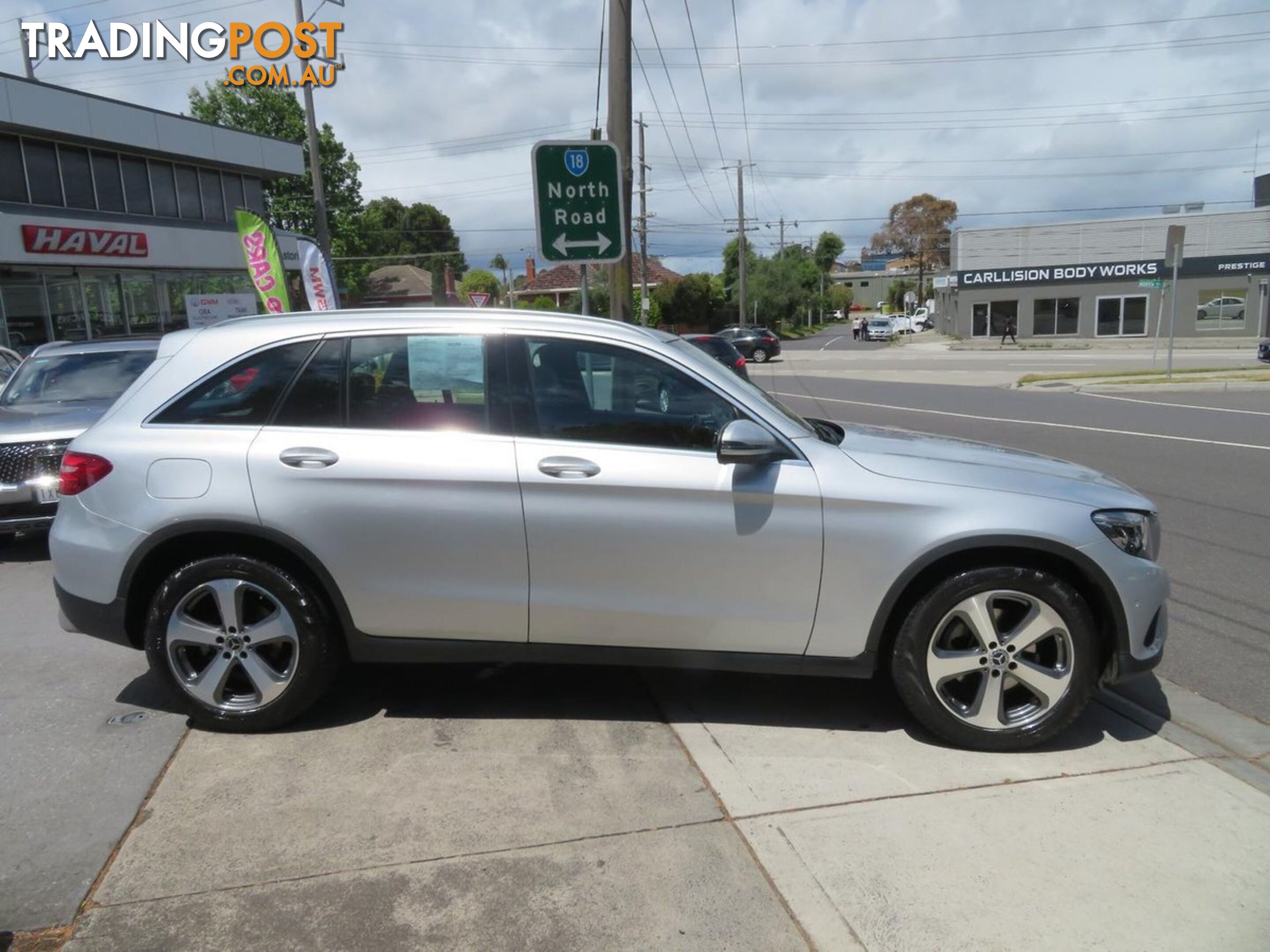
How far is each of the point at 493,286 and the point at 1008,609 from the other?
67101mm

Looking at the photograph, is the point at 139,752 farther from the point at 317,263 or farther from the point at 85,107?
the point at 85,107

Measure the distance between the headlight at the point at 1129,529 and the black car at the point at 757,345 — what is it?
1421 inches

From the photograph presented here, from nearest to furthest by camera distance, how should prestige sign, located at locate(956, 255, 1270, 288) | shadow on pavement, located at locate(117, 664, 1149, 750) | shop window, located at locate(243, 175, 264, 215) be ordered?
1. shadow on pavement, located at locate(117, 664, 1149, 750)
2. shop window, located at locate(243, 175, 264, 215)
3. prestige sign, located at locate(956, 255, 1270, 288)

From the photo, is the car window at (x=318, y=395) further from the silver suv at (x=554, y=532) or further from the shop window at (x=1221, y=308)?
the shop window at (x=1221, y=308)

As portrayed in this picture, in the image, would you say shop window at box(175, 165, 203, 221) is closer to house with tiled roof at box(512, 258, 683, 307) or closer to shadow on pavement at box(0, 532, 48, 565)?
shadow on pavement at box(0, 532, 48, 565)

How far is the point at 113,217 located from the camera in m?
25.3

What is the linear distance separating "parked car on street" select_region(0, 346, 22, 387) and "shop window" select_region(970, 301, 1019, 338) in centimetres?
4919

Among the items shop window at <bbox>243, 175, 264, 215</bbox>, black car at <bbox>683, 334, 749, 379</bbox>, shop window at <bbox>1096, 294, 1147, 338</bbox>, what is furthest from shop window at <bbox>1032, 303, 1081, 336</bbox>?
shop window at <bbox>243, 175, 264, 215</bbox>

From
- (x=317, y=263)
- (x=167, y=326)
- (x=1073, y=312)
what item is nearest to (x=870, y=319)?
(x=1073, y=312)

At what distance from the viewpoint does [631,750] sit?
3.96 metres

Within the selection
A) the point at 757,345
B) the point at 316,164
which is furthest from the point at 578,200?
the point at 757,345

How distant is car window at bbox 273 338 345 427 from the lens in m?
4.06

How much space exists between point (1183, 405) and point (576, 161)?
14.6 m

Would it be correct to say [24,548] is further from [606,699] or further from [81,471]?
[606,699]
